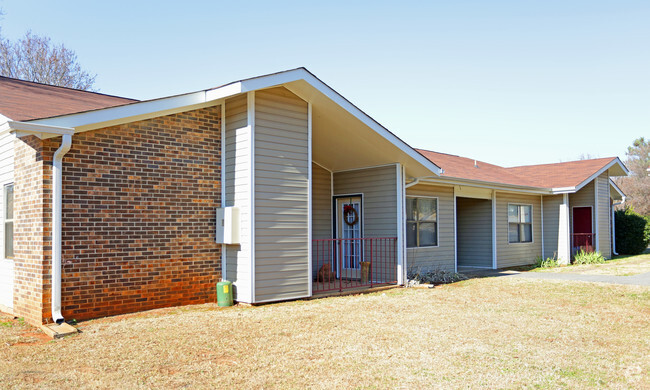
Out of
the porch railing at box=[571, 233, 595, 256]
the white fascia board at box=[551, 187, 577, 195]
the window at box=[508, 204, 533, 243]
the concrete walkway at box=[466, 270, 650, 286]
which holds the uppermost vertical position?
the white fascia board at box=[551, 187, 577, 195]

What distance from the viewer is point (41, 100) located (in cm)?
912

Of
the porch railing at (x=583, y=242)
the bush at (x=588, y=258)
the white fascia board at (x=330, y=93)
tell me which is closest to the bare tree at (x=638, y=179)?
the porch railing at (x=583, y=242)

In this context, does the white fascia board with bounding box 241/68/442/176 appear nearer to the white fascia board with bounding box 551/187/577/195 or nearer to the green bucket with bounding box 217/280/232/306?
the green bucket with bounding box 217/280/232/306

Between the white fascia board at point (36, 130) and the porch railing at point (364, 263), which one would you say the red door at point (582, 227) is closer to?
the porch railing at point (364, 263)

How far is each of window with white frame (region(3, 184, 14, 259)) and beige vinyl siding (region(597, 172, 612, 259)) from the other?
1845 centimetres

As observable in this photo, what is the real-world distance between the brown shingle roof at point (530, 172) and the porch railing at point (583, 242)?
223 centimetres

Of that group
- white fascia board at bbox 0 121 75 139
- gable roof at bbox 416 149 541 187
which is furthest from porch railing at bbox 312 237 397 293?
white fascia board at bbox 0 121 75 139

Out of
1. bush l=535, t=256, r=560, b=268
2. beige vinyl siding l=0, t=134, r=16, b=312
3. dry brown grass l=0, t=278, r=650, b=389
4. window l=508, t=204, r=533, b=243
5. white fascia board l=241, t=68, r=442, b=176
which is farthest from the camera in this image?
bush l=535, t=256, r=560, b=268

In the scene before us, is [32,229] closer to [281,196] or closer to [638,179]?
[281,196]

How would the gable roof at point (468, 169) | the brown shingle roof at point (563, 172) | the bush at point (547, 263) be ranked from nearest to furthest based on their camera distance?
the gable roof at point (468, 169) < the bush at point (547, 263) < the brown shingle roof at point (563, 172)

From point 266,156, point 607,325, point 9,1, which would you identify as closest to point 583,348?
point 607,325

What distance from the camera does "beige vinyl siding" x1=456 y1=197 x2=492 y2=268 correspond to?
15.9m

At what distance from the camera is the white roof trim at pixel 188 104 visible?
23.5ft

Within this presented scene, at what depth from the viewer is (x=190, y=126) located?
8.67 meters
